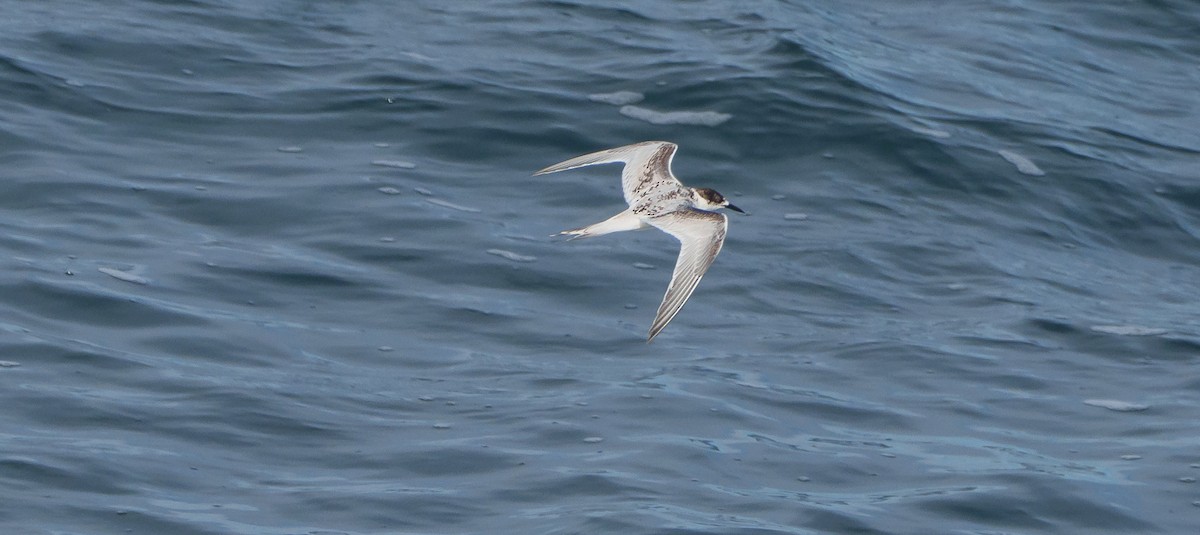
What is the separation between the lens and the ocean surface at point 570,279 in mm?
9703

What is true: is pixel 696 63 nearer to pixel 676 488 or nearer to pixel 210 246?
pixel 210 246

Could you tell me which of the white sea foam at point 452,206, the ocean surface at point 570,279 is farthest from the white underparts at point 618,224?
the white sea foam at point 452,206

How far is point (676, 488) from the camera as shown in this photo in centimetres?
957

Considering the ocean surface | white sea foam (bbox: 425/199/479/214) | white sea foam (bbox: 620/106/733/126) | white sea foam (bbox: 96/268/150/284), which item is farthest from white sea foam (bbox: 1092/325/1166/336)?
white sea foam (bbox: 96/268/150/284)

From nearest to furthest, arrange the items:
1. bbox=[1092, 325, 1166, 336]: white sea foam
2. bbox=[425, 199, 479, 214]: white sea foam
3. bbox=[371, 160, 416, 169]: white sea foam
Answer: bbox=[1092, 325, 1166, 336]: white sea foam < bbox=[425, 199, 479, 214]: white sea foam < bbox=[371, 160, 416, 169]: white sea foam

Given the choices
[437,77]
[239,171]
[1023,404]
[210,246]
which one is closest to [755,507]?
[1023,404]

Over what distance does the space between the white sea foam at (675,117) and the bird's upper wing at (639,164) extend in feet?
13.0

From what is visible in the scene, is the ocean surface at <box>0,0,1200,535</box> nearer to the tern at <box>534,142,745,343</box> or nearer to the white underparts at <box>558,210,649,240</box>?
the tern at <box>534,142,745,343</box>

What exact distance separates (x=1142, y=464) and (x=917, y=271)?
109 inches

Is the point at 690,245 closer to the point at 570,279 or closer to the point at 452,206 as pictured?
the point at 570,279

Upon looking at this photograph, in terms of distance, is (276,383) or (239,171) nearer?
(276,383)

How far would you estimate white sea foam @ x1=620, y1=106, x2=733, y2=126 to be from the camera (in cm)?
1461

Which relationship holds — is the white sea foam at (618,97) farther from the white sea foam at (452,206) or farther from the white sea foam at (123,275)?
the white sea foam at (123,275)

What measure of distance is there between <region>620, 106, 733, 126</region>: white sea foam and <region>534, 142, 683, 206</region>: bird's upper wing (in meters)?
3.97
